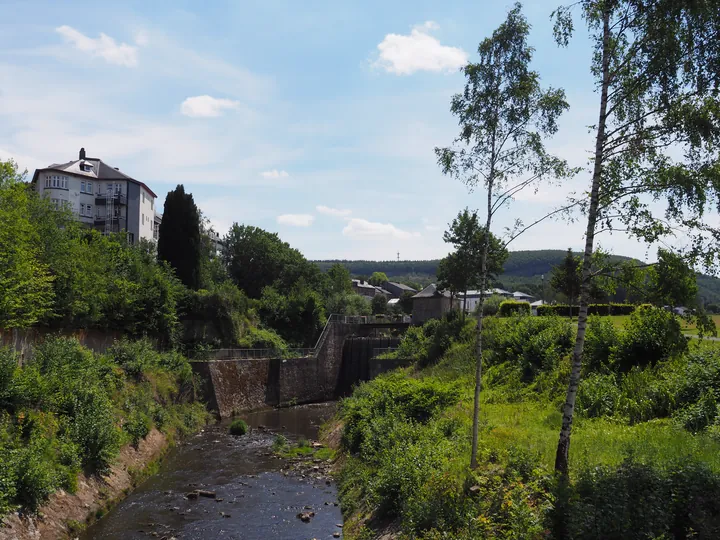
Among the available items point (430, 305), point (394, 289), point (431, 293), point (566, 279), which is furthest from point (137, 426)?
point (394, 289)

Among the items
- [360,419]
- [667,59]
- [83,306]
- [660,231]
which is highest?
[667,59]

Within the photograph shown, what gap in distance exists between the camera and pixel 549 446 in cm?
1427

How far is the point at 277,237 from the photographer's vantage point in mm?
84062

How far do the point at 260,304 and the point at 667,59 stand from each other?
50.2 metres

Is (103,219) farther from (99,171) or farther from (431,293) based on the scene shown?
(431,293)

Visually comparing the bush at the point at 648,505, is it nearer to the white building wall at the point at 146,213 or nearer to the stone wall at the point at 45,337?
the stone wall at the point at 45,337

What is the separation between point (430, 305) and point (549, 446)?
39475mm

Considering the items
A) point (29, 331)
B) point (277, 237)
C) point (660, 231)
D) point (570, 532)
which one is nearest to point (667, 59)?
point (660, 231)

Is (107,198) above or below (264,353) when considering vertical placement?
above

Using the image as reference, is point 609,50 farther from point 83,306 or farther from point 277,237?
point 277,237

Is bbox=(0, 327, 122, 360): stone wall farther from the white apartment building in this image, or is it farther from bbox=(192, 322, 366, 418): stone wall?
the white apartment building

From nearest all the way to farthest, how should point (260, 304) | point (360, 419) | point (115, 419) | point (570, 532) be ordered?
point (570, 532)
point (115, 419)
point (360, 419)
point (260, 304)

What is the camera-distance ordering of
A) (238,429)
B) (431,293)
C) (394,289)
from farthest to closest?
(394,289), (431,293), (238,429)

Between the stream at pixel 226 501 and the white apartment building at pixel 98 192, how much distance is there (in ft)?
135
